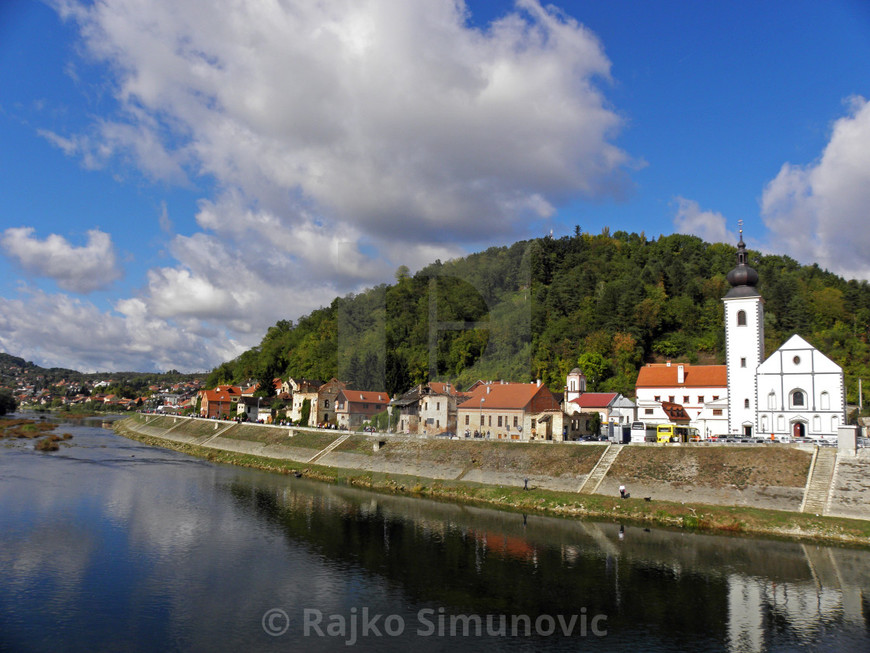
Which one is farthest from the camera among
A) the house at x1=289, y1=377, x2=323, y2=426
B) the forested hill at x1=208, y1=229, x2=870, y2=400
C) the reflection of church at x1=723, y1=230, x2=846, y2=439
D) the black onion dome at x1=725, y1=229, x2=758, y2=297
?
the forested hill at x1=208, y1=229, x2=870, y2=400

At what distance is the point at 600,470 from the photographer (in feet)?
137

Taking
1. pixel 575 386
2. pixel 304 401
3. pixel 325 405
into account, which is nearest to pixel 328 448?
pixel 325 405

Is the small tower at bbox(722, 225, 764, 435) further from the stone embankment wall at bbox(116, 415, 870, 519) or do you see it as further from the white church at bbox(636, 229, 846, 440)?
the stone embankment wall at bbox(116, 415, 870, 519)

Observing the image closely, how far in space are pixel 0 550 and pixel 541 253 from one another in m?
94.3

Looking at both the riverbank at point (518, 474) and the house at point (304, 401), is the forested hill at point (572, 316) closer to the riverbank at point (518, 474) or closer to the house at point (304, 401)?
the house at point (304, 401)

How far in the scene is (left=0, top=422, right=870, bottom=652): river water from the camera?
19.1 meters

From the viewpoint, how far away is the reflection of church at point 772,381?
1772 inches

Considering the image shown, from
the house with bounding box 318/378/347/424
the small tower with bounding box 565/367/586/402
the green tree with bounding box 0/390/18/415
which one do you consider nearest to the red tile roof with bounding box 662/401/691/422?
the small tower with bounding box 565/367/586/402

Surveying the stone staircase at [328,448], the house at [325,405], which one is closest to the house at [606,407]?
the stone staircase at [328,448]

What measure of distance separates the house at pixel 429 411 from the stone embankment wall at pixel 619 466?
751 cm

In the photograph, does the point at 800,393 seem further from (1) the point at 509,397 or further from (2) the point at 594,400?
(1) the point at 509,397

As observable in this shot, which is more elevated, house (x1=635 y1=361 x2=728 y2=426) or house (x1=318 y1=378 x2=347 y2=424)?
house (x1=635 y1=361 x2=728 y2=426)

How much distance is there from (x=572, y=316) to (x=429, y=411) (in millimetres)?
39103

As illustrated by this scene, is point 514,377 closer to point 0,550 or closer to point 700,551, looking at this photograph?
point 700,551
